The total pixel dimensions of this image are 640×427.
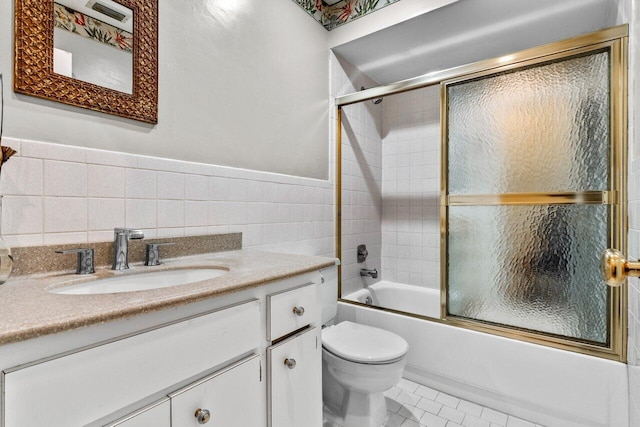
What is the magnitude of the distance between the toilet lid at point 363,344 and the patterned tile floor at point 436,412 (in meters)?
0.40

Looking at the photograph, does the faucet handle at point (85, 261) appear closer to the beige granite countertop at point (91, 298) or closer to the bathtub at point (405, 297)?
the beige granite countertop at point (91, 298)

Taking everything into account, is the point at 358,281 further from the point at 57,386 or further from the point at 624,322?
the point at 57,386

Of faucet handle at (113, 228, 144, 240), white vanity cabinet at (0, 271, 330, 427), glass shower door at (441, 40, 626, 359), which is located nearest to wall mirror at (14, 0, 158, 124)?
faucet handle at (113, 228, 144, 240)

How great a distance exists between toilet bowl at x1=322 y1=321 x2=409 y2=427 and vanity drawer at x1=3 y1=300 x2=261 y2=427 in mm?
761

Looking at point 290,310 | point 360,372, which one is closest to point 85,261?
point 290,310

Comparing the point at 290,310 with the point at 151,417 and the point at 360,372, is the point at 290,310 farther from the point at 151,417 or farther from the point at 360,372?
the point at 360,372

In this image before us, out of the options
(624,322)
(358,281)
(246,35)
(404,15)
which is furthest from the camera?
(358,281)

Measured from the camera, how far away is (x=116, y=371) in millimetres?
614

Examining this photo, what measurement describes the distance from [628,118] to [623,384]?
1.16 metres

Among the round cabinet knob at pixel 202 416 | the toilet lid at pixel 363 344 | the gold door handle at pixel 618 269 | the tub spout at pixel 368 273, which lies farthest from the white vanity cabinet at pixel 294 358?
the tub spout at pixel 368 273

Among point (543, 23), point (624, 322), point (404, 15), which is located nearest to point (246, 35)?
point (404, 15)

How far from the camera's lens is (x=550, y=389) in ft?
4.98

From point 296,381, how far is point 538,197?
4.81ft

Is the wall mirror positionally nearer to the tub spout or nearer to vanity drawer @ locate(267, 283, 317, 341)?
vanity drawer @ locate(267, 283, 317, 341)
